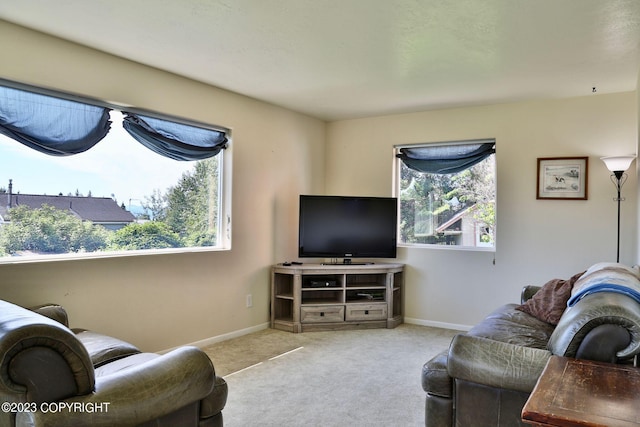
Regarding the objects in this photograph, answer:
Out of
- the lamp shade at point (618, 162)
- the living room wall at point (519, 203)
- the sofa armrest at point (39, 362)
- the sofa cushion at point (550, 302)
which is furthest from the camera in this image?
the living room wall at point (519, 203)

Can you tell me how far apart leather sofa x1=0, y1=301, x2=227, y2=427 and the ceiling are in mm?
1889

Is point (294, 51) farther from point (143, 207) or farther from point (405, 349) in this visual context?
point (405, 349)

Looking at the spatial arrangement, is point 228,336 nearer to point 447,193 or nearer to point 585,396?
point 447,193

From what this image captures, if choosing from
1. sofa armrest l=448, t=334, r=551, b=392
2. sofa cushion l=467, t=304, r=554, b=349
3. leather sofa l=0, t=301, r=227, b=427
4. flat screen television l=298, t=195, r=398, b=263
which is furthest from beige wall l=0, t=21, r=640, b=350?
sofa armrest l=448, t=334, r=551, b=392

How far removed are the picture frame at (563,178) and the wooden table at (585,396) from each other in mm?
3056

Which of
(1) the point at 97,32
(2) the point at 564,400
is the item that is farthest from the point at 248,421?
(1) the point at 97,32

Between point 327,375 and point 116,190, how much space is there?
2.19 meters

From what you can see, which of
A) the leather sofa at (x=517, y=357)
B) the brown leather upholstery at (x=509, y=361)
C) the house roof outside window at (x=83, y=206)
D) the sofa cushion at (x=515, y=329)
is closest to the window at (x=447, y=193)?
the sofa cushion at (x=515, y=329)

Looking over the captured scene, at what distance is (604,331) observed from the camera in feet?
5.87

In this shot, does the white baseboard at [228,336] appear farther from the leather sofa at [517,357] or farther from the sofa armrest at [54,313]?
the leather sofa at [517,357]

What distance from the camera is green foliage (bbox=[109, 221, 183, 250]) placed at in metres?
3.53

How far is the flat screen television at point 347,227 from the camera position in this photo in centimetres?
493

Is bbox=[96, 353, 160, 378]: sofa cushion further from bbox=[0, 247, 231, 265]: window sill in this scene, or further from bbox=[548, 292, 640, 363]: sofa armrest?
bbox=[548, 292, 640, 363]: sofa armrest

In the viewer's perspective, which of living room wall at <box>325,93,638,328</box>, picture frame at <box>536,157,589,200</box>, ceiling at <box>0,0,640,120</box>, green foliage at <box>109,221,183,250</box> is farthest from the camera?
picture frame at <box>536,157,589,200</box>
